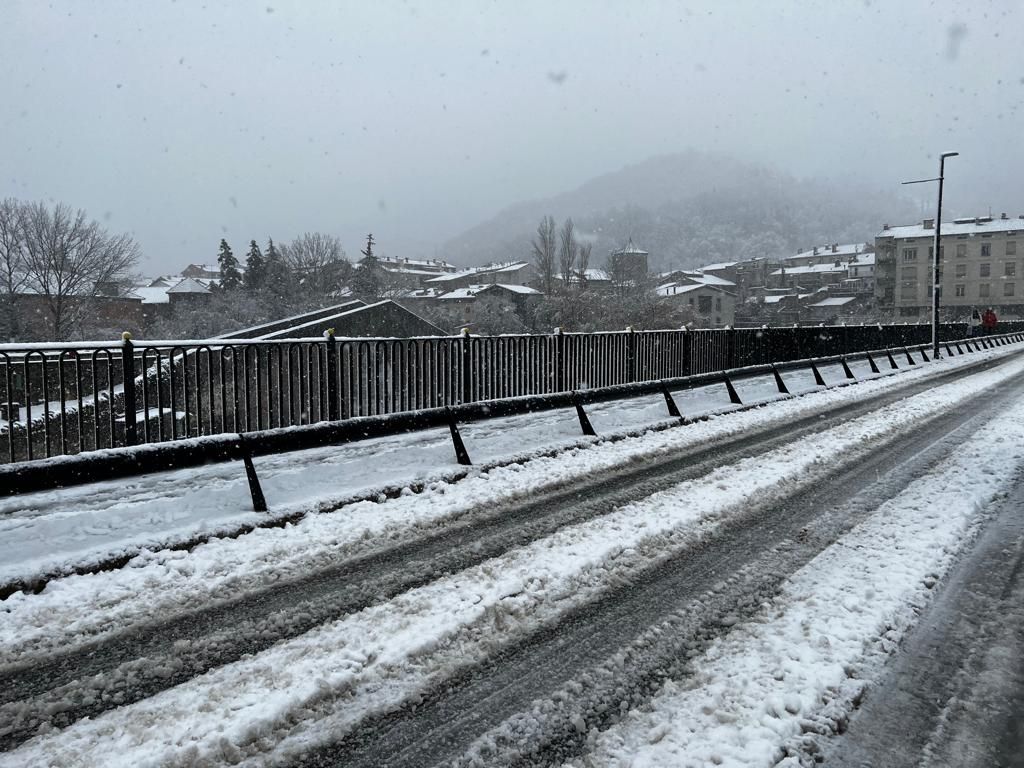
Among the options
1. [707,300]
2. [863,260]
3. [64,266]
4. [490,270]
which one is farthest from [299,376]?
[863,260]

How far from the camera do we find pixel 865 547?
16.7ft

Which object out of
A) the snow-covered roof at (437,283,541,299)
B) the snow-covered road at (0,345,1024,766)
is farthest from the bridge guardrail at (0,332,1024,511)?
the snow-covered roof at (437,283,541,299)

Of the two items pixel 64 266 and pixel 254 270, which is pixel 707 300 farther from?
pixel 64 266

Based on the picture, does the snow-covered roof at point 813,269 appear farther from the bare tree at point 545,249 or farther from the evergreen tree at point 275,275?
the evergreen tree at point 275,275

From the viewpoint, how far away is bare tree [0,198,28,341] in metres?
48.2

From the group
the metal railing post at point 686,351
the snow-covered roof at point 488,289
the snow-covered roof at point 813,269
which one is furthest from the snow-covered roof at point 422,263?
the metal railing post at point 686,351

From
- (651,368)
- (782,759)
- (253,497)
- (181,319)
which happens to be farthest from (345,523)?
(181,319)

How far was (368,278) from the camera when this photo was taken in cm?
8256

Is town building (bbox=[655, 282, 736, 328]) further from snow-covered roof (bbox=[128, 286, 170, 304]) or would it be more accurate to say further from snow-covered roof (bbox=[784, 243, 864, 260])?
snow-covered roof (bbox=[128, 286, 170, 304])

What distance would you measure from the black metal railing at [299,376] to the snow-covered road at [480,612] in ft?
3.55

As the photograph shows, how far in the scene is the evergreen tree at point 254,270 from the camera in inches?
3169

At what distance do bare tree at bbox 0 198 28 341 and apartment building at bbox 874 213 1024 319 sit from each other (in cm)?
11346

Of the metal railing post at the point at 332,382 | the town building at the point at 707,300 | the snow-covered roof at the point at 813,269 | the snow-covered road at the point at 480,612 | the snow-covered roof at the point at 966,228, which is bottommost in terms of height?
the snow-covered road at the point at 480,612

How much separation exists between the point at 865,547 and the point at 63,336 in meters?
60.1
